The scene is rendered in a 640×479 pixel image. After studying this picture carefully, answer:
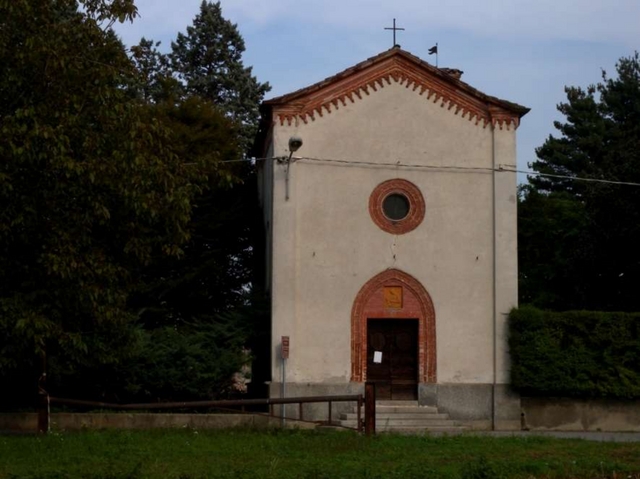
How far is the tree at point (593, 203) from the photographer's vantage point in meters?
32.7

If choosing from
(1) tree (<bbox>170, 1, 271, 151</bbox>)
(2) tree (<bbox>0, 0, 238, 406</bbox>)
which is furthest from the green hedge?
(1) tree (<bbox>170, 1, 271, 151</bbox>)

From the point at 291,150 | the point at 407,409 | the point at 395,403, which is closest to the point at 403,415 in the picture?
the point at 407,409

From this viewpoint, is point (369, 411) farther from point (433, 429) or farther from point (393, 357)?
point (393, 357)

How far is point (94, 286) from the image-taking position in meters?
15.6

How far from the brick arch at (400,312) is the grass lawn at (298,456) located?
5170 millimetres

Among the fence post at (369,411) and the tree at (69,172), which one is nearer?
the tree at (69,172)

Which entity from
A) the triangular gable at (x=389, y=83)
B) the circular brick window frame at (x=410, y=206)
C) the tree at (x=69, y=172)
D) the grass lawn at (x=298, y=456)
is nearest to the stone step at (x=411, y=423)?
the grass lawn at (x=298, y=456)

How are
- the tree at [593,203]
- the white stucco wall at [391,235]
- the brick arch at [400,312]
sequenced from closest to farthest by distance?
the white stucco wall at [391,235]
the brick arch at [400,312]
the tree at [593,203]

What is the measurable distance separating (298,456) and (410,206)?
10658 millimetres

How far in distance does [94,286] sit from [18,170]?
2.13 meters

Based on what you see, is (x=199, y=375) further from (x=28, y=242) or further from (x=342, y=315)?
(x=28, y=242)

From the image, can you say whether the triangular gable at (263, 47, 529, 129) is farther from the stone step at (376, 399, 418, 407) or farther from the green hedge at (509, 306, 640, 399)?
the stone step at (376, 399, 418, 407)

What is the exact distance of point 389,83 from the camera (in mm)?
25828

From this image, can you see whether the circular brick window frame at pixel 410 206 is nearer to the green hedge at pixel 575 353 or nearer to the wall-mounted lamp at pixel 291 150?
the wall-mounted lamp at pixel 291 150
